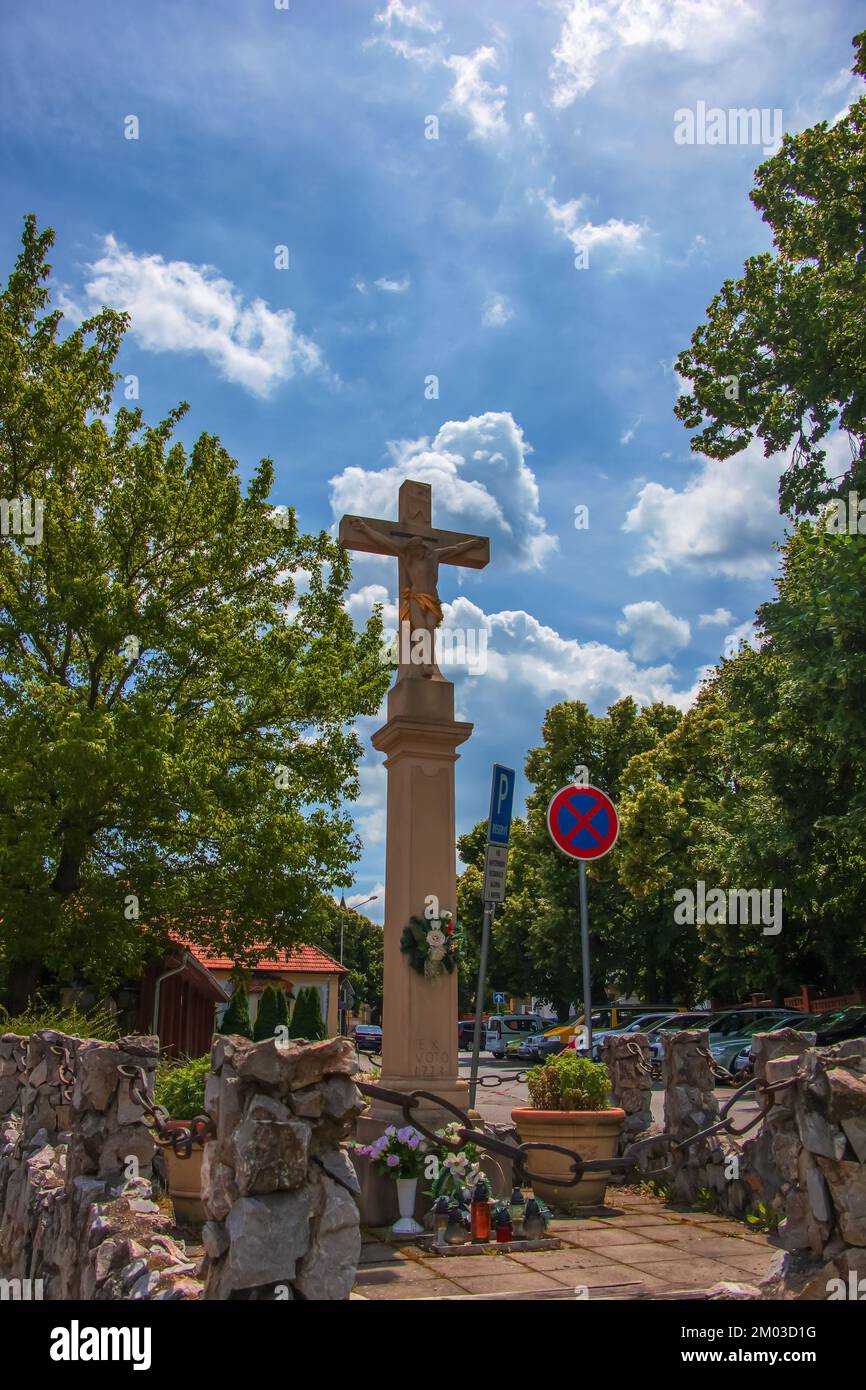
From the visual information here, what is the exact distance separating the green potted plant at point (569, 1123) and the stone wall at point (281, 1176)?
169 inches

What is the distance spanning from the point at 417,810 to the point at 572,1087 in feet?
8.09

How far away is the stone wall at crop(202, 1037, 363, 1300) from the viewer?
3.13 meters

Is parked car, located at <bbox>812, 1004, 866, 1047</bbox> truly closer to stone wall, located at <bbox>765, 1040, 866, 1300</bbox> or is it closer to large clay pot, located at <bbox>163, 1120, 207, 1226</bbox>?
large clay pot, located at <bbox>163, 1120, 207, 1226</bbox>

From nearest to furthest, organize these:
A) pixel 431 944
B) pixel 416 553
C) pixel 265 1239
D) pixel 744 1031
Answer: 1. pixel 265 1239
2. pixel 431 944
3. pixel 416 553
4. pixel 744 1031

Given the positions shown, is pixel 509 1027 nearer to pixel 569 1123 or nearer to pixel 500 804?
pixel 500 804

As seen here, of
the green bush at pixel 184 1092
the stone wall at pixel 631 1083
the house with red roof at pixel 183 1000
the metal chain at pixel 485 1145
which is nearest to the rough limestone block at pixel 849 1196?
the metal chain at pixel 485 1145

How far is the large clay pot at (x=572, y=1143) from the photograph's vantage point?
24.1 ft

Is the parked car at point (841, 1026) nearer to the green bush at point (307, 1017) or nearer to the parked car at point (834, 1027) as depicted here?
the parked car at point (834, 1027)

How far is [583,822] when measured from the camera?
8.88m

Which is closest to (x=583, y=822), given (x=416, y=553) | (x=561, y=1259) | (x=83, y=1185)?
(x=416, y=553)

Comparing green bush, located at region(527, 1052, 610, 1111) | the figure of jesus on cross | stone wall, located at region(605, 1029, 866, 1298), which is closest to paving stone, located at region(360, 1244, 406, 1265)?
green bush, located at region(527, 1052, 610, 1111)

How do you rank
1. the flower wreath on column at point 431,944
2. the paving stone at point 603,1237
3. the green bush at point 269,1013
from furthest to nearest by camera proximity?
the green bush at point 269,1013, the flower wreath on column at point 431,944, the paving stone at point 603,1237

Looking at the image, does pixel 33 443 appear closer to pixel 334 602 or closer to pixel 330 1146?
pixel 334 602

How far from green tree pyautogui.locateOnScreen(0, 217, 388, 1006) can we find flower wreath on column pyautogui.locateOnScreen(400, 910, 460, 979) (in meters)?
7.56
